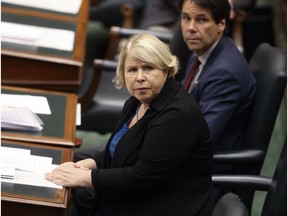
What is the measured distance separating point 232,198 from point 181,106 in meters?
0.33

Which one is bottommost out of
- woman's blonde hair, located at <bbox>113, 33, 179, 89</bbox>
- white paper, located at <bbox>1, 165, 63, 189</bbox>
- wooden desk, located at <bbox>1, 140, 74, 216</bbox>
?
wooden desk, located at <bbox>1, 140, 74, 216</bbox>

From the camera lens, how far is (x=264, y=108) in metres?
3.01

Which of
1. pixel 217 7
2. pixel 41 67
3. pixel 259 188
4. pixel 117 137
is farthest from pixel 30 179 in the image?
pixel 41 67

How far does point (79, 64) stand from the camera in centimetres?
370

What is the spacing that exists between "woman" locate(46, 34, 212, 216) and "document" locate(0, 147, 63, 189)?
0.14ft

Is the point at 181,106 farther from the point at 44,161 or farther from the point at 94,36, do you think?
the point at 94,36

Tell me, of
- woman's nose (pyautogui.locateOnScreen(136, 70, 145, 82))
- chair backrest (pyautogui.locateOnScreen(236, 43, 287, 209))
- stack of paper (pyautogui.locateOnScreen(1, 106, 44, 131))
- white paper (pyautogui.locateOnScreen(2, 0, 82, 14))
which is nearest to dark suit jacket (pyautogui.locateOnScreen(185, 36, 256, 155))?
chair backrest (pyautogui.locateOnScreen(236, 43, 287, 209))

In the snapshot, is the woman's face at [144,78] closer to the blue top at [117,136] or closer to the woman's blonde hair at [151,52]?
the woman's blonde hair at [151,52]

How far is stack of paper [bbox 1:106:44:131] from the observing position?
2.91 metres

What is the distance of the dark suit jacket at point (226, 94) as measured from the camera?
3020mm

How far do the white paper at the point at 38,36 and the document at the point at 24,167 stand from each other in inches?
44.8

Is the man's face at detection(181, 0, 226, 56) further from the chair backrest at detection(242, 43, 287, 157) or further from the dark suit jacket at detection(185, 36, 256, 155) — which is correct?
the chair backrest at detection(242, 43, 287, 157)

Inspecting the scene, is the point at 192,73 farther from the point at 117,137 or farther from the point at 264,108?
the point at 117,137

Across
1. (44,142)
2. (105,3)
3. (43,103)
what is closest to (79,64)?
(43,103)
